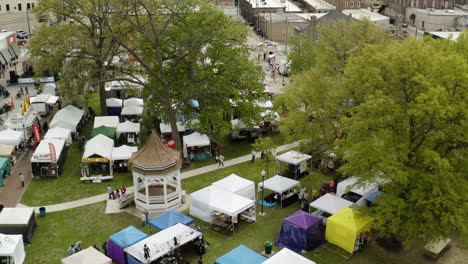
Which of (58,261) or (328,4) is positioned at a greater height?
(328,4)

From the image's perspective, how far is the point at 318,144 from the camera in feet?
109

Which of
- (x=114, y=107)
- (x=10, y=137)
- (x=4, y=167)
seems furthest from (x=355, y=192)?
(x=114, y=107)

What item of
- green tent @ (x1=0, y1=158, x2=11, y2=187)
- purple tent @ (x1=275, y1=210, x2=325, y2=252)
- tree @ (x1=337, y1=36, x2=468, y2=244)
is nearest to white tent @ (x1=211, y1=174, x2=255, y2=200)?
purple tent @ (x1=275, y1=210, x2=325, y2=252)

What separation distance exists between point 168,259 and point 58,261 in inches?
240

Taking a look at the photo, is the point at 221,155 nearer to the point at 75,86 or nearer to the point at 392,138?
the point at 75,86

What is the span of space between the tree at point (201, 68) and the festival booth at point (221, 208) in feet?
30.0

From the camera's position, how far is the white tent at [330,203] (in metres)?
29.2

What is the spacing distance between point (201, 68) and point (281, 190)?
1485 centimetres

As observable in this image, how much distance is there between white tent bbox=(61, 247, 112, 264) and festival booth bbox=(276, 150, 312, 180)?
52.1 feet

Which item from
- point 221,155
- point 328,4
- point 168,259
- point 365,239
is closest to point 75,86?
point 221,155

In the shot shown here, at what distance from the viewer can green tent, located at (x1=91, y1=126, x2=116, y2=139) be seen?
139ft

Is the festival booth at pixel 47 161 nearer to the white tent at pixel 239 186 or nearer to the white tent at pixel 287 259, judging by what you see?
the white tent at pixel 239 186

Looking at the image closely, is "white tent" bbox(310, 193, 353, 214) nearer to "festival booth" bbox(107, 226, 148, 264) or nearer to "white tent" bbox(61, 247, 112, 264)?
"festival booth" bbox(107, 226, 148, 264)

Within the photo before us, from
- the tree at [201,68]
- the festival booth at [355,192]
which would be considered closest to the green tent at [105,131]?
the tree at [201,68]
